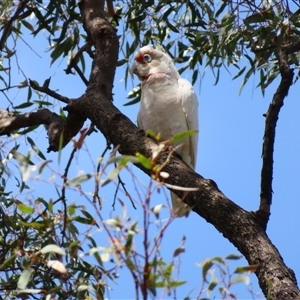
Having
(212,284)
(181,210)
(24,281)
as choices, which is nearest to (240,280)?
(212,284)

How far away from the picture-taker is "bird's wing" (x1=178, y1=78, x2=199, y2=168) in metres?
3.01

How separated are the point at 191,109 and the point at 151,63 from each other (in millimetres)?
347

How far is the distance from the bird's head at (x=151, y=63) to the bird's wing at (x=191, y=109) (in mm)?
112

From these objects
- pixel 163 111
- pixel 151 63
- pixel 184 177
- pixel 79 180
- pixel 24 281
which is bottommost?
pixel 24 281

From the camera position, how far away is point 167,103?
301cm

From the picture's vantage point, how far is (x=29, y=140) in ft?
8.75

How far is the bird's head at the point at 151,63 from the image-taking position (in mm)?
3172

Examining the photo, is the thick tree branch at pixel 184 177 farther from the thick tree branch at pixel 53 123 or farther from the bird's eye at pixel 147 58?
the bird's eye at pixel 147 58

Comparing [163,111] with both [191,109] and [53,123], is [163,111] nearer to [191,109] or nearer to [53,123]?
[191,109]

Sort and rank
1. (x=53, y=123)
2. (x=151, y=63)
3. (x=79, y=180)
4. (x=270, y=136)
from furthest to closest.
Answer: (x=151, y=63) < (x=53, y=123) < (x=270, y=136) < (x=79, y=180)

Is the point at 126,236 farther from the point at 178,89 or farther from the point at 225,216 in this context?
the point at 178,89

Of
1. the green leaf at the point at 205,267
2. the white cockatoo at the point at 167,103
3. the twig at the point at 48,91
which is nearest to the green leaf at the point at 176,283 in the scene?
the green leaf at the point at 205,267

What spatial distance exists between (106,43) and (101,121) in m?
0.44

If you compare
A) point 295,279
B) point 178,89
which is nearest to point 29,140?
point 178,89
